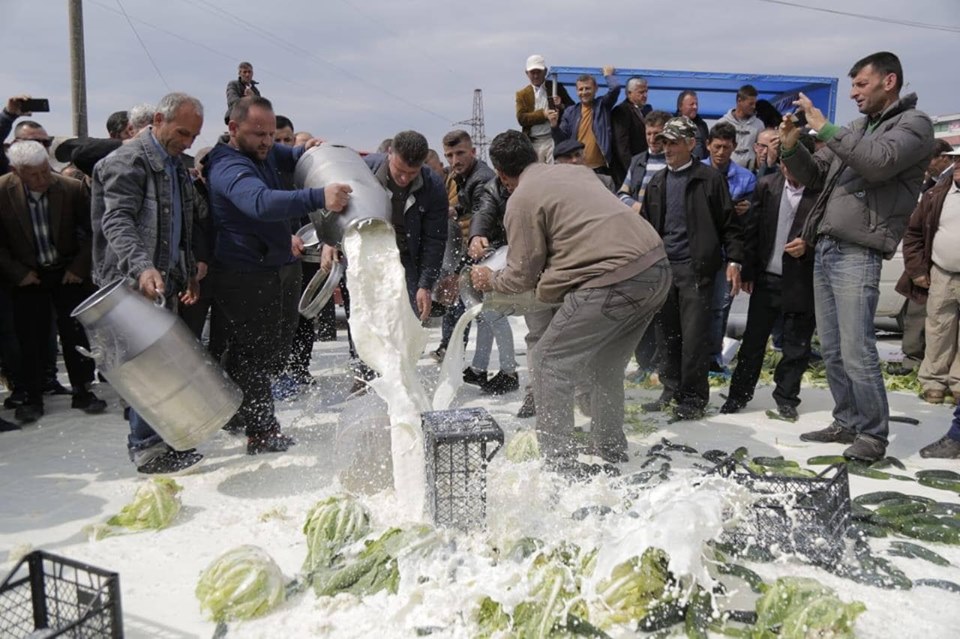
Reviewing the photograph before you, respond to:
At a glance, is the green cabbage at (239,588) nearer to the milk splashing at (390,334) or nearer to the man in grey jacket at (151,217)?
the milk splashing at (390,334)

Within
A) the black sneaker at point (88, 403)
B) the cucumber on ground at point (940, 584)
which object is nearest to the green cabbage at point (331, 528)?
the cucumber on ground at point (940, 584)

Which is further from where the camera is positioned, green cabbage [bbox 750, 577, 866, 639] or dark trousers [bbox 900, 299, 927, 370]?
dark trousers [bbox 900, 299, 927, 370]

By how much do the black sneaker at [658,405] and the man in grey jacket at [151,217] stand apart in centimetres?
347

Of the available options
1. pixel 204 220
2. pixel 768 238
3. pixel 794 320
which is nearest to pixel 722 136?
pixel 768 238

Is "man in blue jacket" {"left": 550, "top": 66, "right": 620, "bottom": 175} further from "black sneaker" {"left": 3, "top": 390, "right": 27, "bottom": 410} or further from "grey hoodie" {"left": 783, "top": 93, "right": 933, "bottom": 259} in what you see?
"black sneaker" {"left": 3, "top": 390, "right": 27, "bottom": 410}

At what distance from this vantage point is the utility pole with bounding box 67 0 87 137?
35.3ft

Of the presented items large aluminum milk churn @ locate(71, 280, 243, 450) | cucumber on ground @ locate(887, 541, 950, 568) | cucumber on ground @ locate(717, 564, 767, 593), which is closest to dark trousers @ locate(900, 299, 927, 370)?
cucumber on ground @ locate(887, 541, 950, 568)

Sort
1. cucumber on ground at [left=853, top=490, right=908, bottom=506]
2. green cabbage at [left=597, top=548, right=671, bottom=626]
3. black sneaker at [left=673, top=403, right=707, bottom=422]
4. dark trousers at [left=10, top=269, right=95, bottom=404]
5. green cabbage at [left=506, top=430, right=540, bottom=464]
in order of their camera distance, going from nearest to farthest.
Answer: green cabbage at [left=597, top=548, right=671, bottom=626], cucumber on ground at [left=853, top=490, right=908, bottom=506], green cabbage at [left=506, top=430, right=540, bottom=464], black sneaker at [left=673, top=403, right=707, bottom=422], dark trousers at [left=10, top=269, right=95, bottom=404]

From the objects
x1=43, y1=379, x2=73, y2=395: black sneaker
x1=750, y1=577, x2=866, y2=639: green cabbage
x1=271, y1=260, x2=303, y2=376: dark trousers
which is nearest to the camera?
x1=750, y1=577, x2=866, y2=639: green cabbage

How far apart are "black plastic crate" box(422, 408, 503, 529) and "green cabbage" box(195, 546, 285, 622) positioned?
0.74 meters

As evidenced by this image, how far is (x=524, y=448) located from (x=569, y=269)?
1.08 m

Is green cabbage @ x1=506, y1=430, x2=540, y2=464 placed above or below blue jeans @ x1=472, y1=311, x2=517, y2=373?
below

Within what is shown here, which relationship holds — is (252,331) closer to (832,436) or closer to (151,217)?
(151,217)

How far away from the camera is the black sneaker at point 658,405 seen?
5957mm
